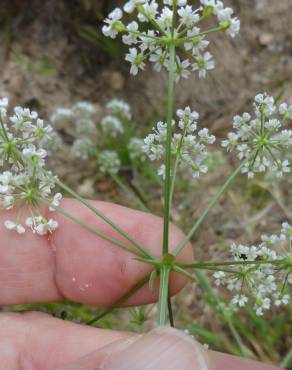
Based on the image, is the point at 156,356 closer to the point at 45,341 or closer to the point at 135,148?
the point at 45,341

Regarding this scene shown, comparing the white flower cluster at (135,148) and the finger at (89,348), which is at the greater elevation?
the white flower cluster at (135,148)

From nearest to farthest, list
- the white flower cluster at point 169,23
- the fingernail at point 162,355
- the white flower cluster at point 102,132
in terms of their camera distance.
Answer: the fingernail at point 162,355 → the white flower cluster at point 169,23 → the white flower cluster at point 102,132

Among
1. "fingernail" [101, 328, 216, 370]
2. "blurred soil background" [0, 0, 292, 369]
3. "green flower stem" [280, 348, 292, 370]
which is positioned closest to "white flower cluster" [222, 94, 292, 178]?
"fingernail" [101, 328, 216, 370]

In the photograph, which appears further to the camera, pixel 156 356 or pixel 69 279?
pixel 69 279

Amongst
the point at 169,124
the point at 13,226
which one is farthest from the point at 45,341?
the point at 169,124

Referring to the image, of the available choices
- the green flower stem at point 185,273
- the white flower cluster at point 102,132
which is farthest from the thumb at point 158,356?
the white flower cluster at point 102,132

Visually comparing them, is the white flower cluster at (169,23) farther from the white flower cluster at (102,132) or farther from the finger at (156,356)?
the white flower cluster at (102,132)

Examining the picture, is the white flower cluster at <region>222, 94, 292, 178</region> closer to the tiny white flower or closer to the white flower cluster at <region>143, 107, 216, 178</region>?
the white flower cluster at <region>143, 107, 216, 178</region>
